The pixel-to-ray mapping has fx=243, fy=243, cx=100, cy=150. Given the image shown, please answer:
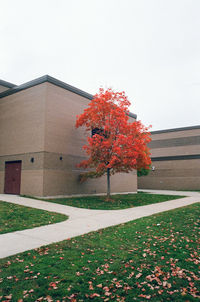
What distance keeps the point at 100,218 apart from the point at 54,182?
7.52 metres

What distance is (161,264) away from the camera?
511 centimetres

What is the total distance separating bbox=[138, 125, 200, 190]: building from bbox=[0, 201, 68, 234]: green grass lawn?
94.1 feet

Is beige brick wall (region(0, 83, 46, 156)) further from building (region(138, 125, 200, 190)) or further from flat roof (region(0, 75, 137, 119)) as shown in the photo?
building (region(138, 125, 200, 190))

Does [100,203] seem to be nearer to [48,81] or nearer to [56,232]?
[56,232]

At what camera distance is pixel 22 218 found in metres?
9.62

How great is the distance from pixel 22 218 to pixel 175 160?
30.3 meters

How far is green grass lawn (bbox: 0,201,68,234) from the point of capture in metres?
8.27

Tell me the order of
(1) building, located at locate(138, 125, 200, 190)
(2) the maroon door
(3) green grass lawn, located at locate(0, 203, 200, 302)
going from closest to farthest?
(3) green grass lawn, located at locate(0, 203, 200, 302) → (2) the maroon door → (1) building, located at locate(138, 125, 200, 190)

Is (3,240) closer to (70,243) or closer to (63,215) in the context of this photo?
(70,243)

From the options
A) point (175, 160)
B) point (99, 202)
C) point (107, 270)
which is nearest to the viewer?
point (107, 270)

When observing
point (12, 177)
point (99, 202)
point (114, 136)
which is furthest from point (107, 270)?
point (12, 177)

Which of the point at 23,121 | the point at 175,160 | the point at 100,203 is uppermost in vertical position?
the point at 23,121

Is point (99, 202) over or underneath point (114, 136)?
underneath

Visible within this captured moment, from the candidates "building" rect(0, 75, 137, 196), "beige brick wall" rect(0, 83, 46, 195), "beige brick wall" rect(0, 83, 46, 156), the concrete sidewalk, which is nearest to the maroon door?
"building" rect(0, 75, 137, 196)
